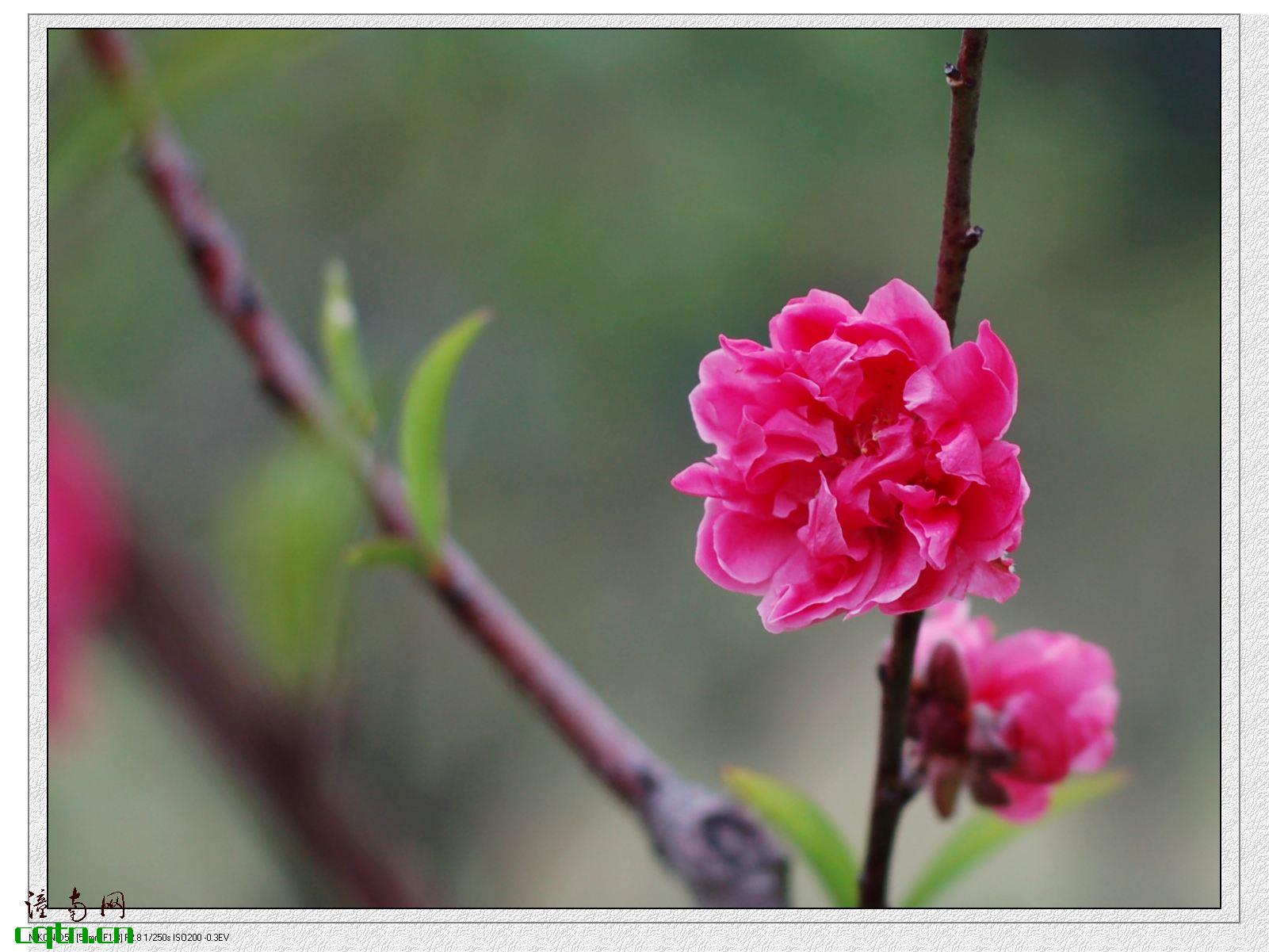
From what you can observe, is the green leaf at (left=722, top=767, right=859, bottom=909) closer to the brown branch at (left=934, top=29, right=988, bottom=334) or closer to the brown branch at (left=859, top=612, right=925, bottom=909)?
the brown branch at (left=859, top=612, right=925, bottom=909)

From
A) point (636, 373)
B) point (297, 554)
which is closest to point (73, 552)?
point (297, 554)

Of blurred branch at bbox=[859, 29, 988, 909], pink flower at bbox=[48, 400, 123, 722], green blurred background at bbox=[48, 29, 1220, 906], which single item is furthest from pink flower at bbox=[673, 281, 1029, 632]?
green blurred background at bbox=[48, 29, 1220, 906]

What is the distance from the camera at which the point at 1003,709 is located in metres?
0.37

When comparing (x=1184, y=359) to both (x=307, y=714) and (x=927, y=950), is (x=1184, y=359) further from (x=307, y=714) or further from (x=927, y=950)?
(x=307, y=714)

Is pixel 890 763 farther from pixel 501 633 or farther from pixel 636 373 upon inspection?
pixel 636 373

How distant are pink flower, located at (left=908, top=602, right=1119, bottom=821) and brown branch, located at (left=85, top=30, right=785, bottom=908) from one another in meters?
0.08

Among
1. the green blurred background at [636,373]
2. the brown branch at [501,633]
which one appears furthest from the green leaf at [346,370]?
the green blurred background at [636,373]

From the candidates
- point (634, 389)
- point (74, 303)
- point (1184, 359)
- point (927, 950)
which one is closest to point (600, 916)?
point (927, 950)

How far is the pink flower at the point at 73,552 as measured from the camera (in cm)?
49

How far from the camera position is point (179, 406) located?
1127 mm

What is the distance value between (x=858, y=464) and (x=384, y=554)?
0.19 metres

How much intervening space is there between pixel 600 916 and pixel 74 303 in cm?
63

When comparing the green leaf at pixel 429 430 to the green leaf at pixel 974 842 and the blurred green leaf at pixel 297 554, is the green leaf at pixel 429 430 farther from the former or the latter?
the green leaf at pixel 974 842

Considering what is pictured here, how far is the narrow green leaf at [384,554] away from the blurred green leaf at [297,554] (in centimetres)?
3
